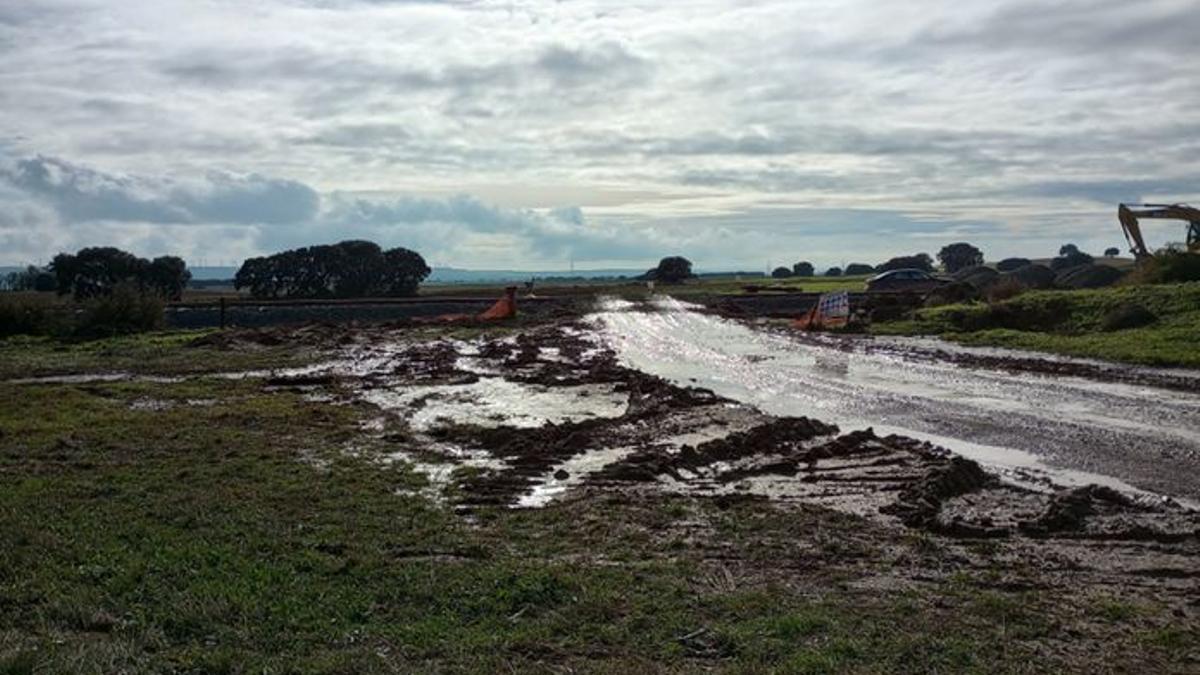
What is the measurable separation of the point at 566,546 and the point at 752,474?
12.8 feet

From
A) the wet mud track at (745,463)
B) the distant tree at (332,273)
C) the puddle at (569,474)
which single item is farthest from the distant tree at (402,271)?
the puddle at (569,474)

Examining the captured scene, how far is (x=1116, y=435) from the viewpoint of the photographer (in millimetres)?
14305

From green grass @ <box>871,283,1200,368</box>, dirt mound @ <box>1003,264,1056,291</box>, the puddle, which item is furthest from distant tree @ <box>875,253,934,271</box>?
the puddle

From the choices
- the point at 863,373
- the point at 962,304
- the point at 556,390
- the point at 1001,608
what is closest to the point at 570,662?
the point at 1001,608

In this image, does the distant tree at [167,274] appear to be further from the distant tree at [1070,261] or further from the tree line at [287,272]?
the distant tree at [1070,261]

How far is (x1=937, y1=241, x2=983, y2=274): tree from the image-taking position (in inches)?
4163

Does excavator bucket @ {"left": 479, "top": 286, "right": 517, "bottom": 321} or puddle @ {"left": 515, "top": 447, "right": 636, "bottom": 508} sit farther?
excavator bucket @ {"left": 479, "top": 286, "right": 517, "bottom": 321}

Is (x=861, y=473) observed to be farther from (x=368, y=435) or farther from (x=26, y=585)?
(x=26, y=585)

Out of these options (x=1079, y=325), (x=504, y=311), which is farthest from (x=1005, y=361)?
(x=504, y=311)

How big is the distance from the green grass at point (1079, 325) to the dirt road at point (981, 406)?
2826 mm

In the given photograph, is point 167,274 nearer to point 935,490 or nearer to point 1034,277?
point 1034,277

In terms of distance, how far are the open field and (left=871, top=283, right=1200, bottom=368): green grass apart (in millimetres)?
6243

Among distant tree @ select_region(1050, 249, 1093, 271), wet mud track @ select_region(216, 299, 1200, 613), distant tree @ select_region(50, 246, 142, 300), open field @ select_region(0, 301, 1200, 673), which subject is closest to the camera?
open field @ select_region(0, 301, 1200, 673)

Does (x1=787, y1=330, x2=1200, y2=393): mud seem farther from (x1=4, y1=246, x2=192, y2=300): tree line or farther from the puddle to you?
(x1=4, y1=246, x2=192, y2=300): tree line
